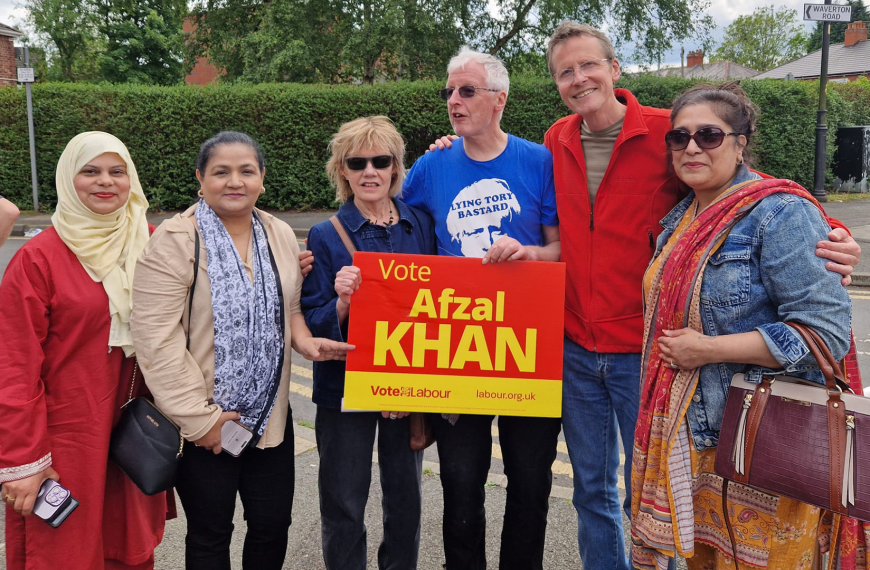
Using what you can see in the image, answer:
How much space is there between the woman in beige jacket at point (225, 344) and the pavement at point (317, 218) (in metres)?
9.31

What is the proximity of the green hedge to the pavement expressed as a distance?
56 centimetres

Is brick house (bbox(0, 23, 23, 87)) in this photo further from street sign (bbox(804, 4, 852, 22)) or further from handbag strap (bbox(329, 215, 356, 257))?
handbag strap (bbox(329, 215, 356, 257))

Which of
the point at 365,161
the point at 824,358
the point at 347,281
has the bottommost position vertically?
the point at 824,358

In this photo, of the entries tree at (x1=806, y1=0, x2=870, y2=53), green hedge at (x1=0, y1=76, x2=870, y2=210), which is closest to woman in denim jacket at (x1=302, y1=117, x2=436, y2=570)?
green hedge at (x1=0, y1=76, x2=870, y2=210)

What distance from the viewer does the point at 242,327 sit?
2.38 metres


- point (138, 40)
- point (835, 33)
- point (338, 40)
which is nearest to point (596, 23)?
point (338, 40)

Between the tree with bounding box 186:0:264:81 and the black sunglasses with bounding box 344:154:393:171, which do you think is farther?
the tree with bounding box 186:0:264:81

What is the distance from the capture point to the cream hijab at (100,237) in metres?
2.32

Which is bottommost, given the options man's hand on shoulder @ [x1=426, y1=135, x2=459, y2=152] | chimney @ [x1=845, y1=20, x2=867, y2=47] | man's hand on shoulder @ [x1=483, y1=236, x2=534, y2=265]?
man's hand on shoulder @ [x1=483, y1=236, x2=534, y2=265]

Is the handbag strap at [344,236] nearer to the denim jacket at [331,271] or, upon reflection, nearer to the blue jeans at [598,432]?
the denim jacket at [331,271]

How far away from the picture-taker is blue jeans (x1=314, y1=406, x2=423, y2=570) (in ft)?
8.59

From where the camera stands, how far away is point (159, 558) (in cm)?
314

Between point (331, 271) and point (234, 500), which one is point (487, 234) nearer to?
point (331, 271)

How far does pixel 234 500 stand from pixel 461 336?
110 centimetres
